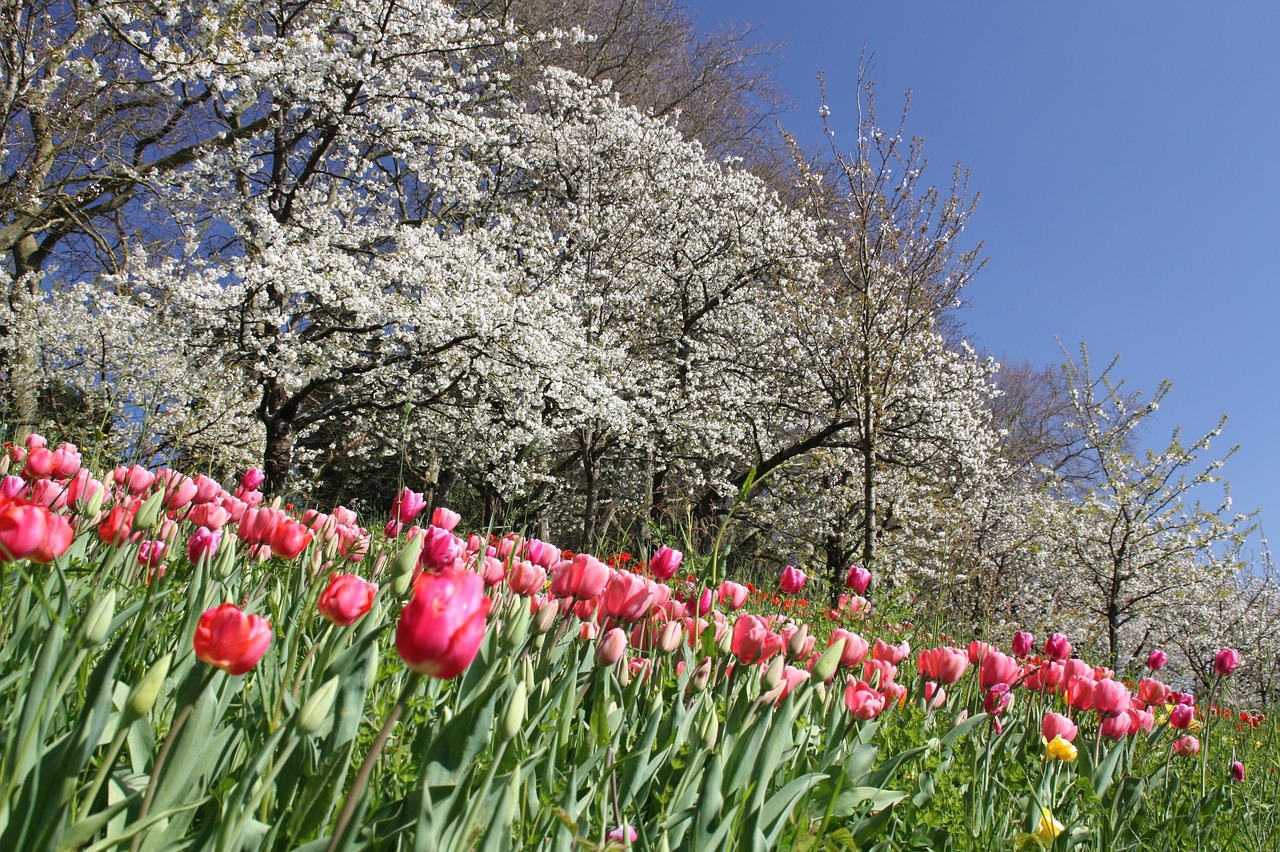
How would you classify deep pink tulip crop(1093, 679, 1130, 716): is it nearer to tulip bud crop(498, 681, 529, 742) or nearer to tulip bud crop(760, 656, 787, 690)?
tulip bud crop(760, 656, 787, 690)

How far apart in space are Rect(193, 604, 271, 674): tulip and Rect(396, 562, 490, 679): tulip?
0.16 meters

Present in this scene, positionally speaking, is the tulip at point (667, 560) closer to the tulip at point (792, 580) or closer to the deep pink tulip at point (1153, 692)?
the tulip at point (792, 580)

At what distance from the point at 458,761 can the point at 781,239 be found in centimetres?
1429

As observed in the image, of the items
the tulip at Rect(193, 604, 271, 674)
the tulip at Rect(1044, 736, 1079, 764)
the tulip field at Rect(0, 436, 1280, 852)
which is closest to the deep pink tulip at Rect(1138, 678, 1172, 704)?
the tulip field at Rect(0, 436, 1280, 852)

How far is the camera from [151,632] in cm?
147

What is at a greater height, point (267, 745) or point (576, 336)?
point (576, 336)

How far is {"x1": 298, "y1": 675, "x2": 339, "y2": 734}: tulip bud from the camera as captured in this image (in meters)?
0.70

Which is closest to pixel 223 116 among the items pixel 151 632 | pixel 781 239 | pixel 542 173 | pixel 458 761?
pixel 542 173

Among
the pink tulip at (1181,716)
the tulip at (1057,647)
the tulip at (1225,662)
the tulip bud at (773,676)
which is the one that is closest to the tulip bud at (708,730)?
the tulip bud at (773,676)

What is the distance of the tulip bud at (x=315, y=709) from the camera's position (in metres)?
0.70

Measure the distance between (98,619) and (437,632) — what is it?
0.46 m

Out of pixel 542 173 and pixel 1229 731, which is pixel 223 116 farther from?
pixel 1229 731

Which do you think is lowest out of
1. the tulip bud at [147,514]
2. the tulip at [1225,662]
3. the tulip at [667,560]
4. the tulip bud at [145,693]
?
the tulip bud at [147,514]

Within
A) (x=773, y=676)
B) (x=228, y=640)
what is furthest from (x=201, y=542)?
(x=773, y=676)
